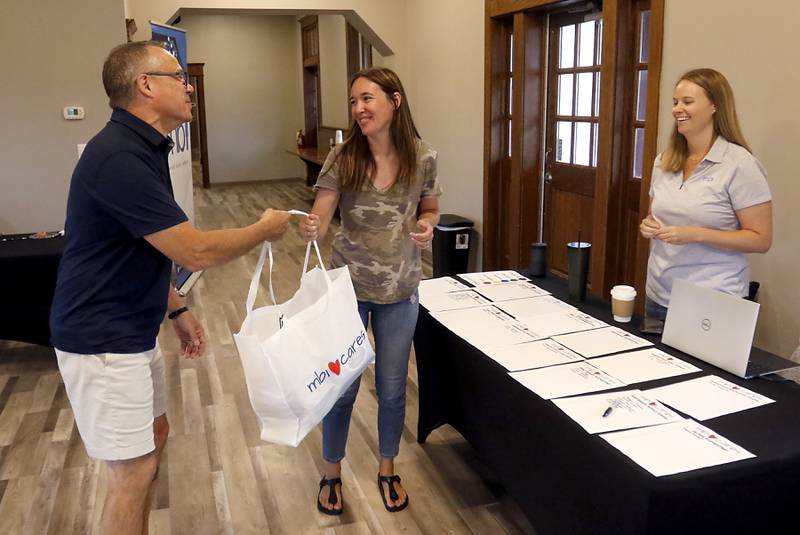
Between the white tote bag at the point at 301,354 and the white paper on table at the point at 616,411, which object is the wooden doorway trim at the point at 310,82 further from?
the white paper on table at the point at 616,411

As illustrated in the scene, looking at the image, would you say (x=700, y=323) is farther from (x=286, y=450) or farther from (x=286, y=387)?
(x=286, y=450)

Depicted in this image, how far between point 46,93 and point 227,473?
3878 millimetres

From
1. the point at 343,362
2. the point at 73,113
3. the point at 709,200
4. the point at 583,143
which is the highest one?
the point at 73,113

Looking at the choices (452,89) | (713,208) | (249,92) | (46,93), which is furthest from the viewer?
(249,92)

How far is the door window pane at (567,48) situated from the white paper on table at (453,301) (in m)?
2.69

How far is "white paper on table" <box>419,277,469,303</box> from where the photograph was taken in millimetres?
2879

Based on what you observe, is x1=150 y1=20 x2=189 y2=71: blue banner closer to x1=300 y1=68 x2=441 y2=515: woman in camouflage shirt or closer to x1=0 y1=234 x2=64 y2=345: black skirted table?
x1=0 y1=234 x2=64 y2=345: black skirted table

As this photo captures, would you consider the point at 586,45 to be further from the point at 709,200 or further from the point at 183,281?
the point at 183,281

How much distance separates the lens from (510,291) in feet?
9.34

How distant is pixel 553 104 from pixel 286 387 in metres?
3.90

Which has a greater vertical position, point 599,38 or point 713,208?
point 599,38

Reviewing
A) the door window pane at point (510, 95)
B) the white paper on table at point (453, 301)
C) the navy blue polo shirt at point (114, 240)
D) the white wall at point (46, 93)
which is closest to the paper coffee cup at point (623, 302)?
the white paper on table at point (453, 301)

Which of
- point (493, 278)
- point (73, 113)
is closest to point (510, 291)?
point (493, 278)

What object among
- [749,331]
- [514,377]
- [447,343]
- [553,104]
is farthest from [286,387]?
[553,104]
